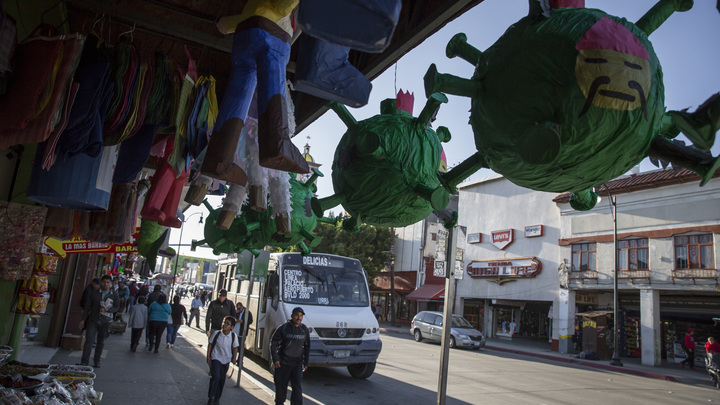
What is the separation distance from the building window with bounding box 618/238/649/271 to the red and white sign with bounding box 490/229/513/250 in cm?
580

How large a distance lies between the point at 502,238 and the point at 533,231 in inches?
79.6

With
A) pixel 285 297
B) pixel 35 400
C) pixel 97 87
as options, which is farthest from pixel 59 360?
pixel 97 87

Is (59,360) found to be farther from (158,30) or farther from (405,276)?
(405,276)

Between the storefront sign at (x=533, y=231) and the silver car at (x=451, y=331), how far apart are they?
20.8ft

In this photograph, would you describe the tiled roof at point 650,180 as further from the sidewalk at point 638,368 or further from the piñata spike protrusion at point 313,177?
the piñata spike protrusion at point 313,177

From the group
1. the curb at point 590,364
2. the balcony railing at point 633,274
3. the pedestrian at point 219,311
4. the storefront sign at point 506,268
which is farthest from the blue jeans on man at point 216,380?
the storefront sign at point 506,268

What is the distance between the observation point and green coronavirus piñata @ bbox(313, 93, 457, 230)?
7.41 feet

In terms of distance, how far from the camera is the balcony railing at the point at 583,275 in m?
20.0

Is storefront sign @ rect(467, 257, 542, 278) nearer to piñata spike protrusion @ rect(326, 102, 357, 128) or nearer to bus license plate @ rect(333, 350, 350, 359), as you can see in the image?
bus license plate @ rect(333, 350, 350, 359)

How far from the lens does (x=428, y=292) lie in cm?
2933

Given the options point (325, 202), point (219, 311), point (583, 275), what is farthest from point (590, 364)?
point (325, 202)

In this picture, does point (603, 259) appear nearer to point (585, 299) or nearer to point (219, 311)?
point (585, 299)

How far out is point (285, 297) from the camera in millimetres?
9125

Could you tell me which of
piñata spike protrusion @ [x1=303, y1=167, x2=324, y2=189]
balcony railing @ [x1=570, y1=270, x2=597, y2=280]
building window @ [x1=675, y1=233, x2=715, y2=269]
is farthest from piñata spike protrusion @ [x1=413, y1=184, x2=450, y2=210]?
balcony railing @ [x1=570, y1=270, x2=597, y2=280]
